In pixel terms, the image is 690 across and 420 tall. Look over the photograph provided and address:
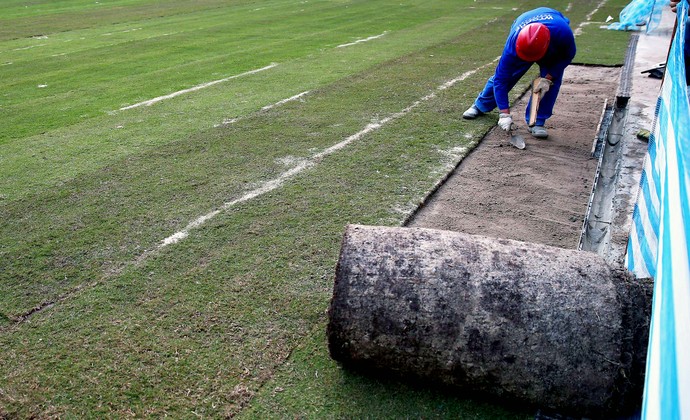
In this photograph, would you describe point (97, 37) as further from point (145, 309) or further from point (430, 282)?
point (430, 282)

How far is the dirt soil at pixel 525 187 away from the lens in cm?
505

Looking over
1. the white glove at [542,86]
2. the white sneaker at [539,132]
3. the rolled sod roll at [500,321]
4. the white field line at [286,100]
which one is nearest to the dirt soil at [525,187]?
the white sneaker at [539,132]

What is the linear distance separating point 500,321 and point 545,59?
5041 mm

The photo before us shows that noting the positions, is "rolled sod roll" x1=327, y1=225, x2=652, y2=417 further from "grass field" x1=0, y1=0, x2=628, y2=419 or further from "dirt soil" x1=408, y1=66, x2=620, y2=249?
"dirt soil" x1=408, y1=66, x2=620, y2=249

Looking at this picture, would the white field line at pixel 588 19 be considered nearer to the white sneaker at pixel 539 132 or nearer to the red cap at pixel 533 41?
the white sneaker at pixel 539 132

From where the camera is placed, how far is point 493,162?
6539 millimetres

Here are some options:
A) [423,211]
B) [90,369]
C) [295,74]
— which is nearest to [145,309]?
[90,369]

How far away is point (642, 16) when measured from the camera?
15414 millimetres

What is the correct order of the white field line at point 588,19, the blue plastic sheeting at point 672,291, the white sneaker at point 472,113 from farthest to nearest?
the white field line at point 588,19
the white sneaker at point 472,113
the blue plastic sheeting at point 672,291

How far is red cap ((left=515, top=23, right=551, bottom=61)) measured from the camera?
268 inches

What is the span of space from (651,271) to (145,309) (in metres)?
3.08

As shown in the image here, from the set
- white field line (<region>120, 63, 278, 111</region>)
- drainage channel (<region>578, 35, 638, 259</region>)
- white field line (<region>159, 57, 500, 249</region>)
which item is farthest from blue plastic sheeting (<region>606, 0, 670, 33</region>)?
white field line (<region>120, 63, 278, 111</region>)

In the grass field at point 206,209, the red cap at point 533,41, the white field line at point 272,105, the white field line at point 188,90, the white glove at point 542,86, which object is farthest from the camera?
the white field line at point 188,90

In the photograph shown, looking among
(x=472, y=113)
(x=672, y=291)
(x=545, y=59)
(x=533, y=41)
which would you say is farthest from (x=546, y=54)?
(x=672, y=291)
